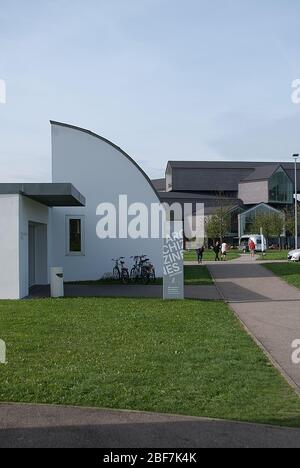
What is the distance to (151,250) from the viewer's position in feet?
88.4

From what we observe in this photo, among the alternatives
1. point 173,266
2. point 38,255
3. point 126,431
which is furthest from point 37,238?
point 126,431

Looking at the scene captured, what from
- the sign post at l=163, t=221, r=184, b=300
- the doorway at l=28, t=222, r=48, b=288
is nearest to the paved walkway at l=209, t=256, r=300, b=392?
the sign post at l=163, t=221, r=184, b=300

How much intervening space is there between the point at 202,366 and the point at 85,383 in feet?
5.84

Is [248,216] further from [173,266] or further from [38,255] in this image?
[173,266]

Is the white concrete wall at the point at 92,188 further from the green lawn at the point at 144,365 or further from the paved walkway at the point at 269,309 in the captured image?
the green lawn at the point at 144,365

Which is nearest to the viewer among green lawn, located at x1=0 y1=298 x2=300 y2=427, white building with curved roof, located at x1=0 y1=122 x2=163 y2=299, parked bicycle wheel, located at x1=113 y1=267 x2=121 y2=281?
green lawn, located at x1=0 y1=298 x2=300 y2=427

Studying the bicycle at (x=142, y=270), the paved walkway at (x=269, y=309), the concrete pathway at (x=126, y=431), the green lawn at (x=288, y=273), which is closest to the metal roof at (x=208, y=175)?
the green lawn at (x=288, y=273)

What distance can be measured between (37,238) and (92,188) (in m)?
4.13

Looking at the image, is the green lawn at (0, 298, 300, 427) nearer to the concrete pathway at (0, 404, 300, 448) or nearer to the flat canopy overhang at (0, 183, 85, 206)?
the concrete pathway at (0, 404, 300, 448)

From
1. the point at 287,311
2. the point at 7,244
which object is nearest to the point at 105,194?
the point at 7,244

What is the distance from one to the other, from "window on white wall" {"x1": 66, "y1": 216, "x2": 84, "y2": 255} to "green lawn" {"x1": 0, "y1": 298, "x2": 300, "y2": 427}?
11.8m

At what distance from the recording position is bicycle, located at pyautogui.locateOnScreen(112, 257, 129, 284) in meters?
24.7

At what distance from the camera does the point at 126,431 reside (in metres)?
5.57

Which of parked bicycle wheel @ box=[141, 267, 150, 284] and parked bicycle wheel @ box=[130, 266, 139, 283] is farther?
parked bicycle wheel @ box=[130, 266, 139, 283]
